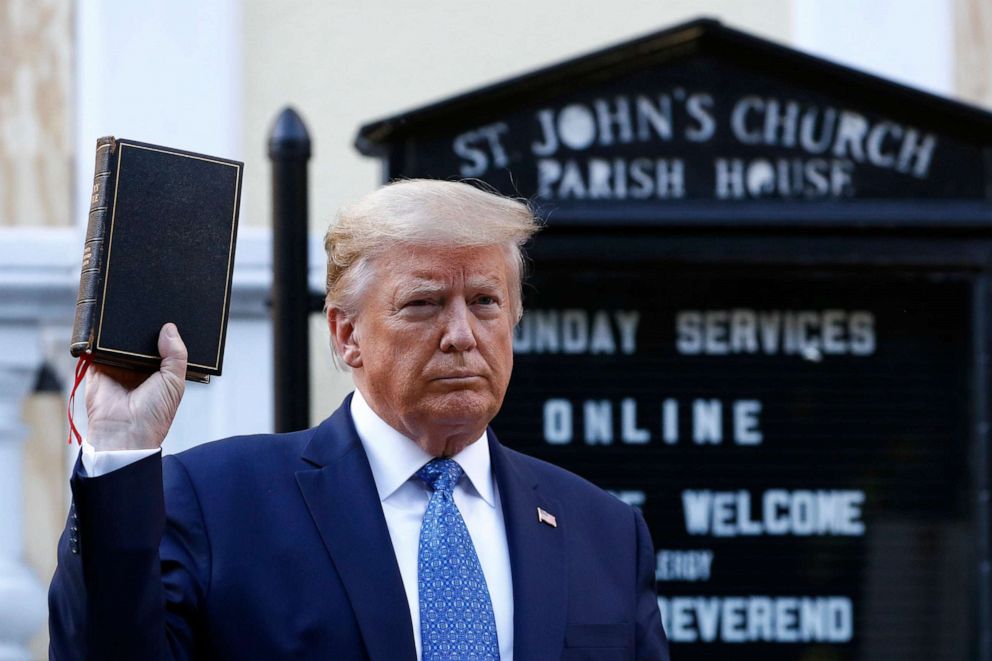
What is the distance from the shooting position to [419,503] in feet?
7.50

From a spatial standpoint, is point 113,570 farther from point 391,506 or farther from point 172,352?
point 391,506

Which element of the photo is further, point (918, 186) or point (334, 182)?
point (334, 182)

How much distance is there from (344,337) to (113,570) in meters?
0.54

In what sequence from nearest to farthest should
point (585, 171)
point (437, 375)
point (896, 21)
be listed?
1. point (437, 375)
2. point (585, 171)
3. point (896, 21)

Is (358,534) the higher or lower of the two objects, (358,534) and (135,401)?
the lower

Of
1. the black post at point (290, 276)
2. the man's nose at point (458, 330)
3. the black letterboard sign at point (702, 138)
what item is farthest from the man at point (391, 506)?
the black letterboard sign at point (702, 138)

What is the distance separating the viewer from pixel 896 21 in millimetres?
4699

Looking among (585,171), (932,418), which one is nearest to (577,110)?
(585,171)

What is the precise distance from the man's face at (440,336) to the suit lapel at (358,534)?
3.8 inches

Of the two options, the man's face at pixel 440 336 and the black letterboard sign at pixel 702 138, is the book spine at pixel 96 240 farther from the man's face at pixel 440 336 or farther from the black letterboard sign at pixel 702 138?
the black letterboard sign at pixel 702 138

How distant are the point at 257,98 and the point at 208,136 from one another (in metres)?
0.57

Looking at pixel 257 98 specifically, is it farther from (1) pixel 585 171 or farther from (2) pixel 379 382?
(2) pixel 379 382

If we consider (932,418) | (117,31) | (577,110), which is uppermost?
(117,31)

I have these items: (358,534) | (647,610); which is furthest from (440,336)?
(647,610)
